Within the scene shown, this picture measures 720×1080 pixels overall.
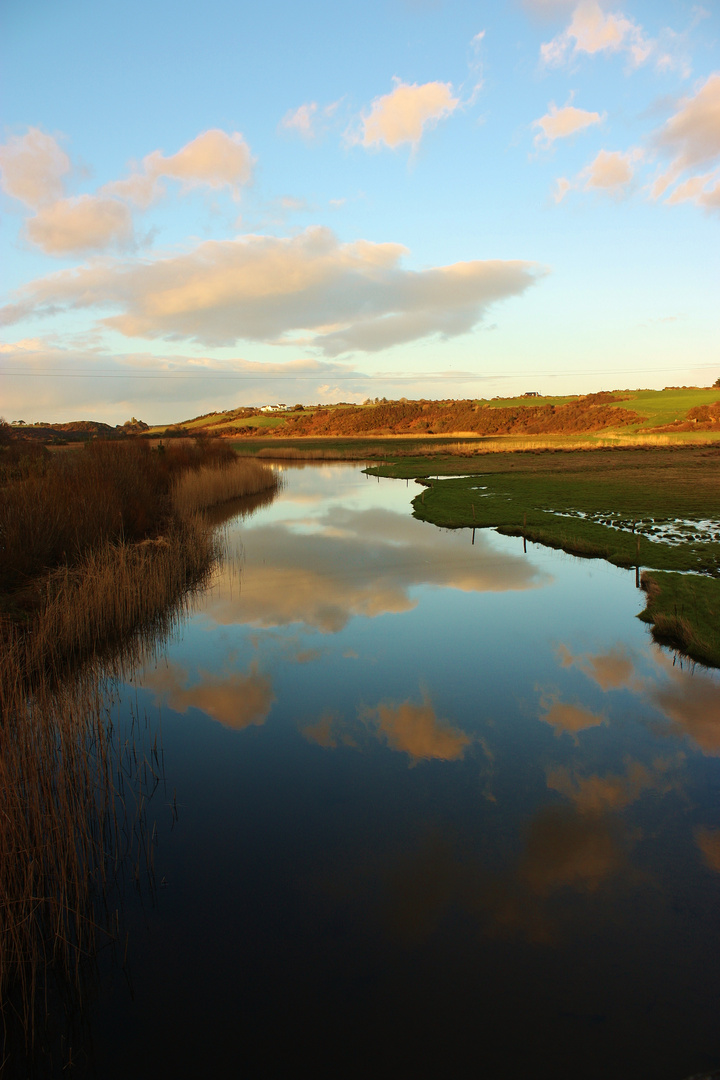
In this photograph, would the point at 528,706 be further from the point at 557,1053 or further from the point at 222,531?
the point at 222,531

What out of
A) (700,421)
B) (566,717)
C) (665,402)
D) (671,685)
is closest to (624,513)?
(671,685)

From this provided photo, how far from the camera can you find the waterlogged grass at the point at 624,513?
11.3 metres

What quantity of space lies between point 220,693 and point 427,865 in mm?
4694

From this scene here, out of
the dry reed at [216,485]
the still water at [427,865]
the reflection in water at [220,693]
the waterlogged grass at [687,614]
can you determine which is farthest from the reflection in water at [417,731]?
the dry reed at [216,485]

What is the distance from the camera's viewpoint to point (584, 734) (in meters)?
7.47

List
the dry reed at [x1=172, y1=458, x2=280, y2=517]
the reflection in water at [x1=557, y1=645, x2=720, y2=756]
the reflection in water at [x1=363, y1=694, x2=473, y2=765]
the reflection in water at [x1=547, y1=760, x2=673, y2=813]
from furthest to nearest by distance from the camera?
the dry reed at [x1=172, y1=458, x2=280, y2=517]
the reflection in water at [x1=557, y1=645, x2=720, y2=756]
the reflection in water at [x1=363, y1=694, x2=473, y2=765]
the reflection in water at [x1=547, y1=760, x2=673, y2=813]

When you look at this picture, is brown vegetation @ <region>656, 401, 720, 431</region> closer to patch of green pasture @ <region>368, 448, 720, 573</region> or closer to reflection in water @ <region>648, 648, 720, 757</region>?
patch of green pasture @ <region>368, 448, 720, 573</region>

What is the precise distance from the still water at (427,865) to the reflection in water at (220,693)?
0.05m

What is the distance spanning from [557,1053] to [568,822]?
92.2 inches

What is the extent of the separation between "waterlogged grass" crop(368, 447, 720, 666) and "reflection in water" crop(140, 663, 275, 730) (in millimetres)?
6896

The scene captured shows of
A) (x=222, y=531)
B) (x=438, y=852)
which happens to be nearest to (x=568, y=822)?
(x=438, y=852)

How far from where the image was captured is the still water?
3.72 metres

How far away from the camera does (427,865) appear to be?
5.21 meters

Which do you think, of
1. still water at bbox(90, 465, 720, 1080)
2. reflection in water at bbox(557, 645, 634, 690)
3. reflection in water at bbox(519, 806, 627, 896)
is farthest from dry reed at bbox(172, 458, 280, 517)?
reflection in water at bbox(519, 806, 627, 896)
